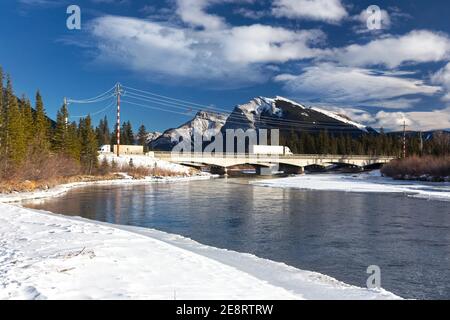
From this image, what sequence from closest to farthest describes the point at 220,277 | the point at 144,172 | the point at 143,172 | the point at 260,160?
the point at 220,277, the point at 143,172, the point at 144,172, the point at 260,160

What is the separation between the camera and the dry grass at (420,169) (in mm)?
79981

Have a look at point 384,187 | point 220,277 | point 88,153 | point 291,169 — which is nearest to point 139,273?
point 220,277

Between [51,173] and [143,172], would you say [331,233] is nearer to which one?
[51,173]

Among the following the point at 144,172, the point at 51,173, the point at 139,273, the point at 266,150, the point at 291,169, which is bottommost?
the point at 139,273

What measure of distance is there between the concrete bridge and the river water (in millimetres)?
78787

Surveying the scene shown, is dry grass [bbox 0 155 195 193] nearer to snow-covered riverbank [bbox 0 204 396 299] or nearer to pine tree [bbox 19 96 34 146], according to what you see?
pine tree [bbox 19 96 34 146]

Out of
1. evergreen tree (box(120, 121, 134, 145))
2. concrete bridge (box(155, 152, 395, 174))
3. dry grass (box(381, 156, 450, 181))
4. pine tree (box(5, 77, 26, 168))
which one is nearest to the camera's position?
pine tree (box(5, 77, 26, 168))

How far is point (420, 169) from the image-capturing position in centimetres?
8619

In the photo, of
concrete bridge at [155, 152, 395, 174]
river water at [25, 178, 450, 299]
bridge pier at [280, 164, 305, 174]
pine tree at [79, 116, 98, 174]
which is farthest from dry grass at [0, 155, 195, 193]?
bridge pier at [280, 164, 305, 174]

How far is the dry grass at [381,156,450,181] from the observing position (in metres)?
80.0

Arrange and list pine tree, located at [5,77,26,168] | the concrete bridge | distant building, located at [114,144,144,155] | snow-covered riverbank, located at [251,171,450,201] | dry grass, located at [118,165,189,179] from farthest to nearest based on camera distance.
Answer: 1. distant building, located at [114,144,144,155]
2. the concrete bridge
3. dry grass, located at [118,165,189,179]
4. pine tree, located at [5,77,26,168]
5. snow-covered riverbank, located at [251,171,450,201]

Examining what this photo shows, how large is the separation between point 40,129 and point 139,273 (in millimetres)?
79094
